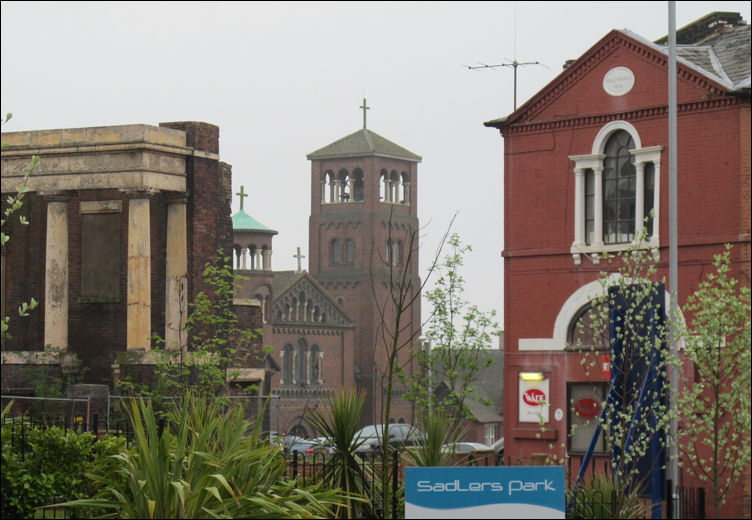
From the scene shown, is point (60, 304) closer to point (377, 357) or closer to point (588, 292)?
point (588, 292)

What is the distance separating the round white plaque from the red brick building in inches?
1.3

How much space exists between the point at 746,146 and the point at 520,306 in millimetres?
6816

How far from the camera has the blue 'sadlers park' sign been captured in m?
11.6

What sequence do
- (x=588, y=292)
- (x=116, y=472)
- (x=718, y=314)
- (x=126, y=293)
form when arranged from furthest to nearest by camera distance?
(x=126, y=293)
(x=588, y=292)
(x=718, y=314)
(x=116, y=472)

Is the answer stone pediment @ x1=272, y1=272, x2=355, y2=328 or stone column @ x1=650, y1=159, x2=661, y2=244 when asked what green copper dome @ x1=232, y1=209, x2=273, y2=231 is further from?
stone column @ x1=650, y1=159, x2=661, y2=244

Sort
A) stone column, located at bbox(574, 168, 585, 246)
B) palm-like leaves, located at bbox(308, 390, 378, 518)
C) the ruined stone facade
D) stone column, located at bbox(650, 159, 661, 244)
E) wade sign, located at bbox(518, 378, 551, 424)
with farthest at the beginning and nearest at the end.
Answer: the ruined stone facade
wade sign, located at bbox(518, 378, 551, 424)
stone column, located at bbox(574, 168, 585, 246)
stone column, located at bbox(650, 159, 661, 244)
palm-like leaves, located at bbox(308, 390, 378, 518)

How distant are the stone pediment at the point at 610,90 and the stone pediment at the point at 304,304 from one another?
7961 centimetres

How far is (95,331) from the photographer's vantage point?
37.0 meters

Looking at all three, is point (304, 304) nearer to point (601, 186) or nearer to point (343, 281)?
point (343, 281)

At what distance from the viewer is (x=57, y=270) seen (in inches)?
1460

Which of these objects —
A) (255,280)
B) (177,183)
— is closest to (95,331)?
(177,183)

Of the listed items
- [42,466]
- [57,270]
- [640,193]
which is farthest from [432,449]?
[57,270]

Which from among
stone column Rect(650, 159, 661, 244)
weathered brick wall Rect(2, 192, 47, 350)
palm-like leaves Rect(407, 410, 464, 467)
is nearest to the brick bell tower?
weathered brick wall Rect(2, 192, 47, 350)

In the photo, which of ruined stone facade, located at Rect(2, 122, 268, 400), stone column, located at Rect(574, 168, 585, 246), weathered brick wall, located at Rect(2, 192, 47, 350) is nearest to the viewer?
stone column, located at Rect(574, 168, 585, 246)
